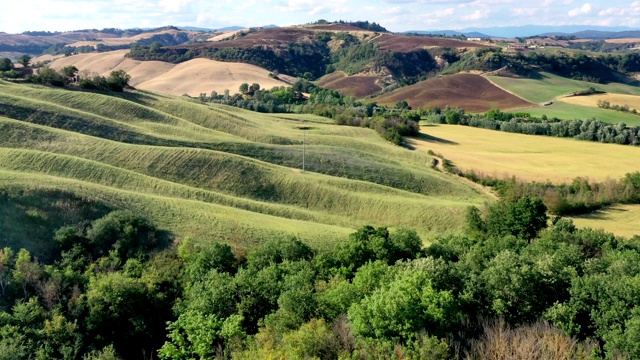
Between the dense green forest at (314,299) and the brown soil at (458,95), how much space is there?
320ft

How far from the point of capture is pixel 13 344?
25.1m

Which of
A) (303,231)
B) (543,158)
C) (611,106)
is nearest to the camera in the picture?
(303,231)

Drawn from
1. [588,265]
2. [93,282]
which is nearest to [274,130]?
[93,282]

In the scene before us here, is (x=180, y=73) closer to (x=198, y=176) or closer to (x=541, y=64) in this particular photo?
(x=198, y=176)

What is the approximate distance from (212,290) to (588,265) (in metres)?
23.0

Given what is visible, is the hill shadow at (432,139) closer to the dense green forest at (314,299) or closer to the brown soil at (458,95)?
the brown soil at (458,95)

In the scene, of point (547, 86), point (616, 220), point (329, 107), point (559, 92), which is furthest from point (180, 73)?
point (616, 220)

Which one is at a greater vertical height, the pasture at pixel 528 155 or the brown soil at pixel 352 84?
the brown soil at pixel 352 84

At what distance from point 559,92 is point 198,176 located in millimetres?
126246

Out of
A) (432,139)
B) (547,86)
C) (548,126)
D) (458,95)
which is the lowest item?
(432,139)

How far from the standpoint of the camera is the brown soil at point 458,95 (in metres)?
133

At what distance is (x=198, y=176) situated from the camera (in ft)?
185

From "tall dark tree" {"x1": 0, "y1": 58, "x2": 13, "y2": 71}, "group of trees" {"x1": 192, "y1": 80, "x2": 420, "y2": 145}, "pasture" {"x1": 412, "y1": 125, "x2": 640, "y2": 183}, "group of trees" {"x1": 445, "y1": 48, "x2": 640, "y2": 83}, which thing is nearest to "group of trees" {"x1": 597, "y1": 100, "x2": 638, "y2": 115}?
"pasture" {"x1": 412, "y1": 125, "x2": 640, "y2": 183}

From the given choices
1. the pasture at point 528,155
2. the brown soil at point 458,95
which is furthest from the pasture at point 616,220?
the brown soil at point 458,95
